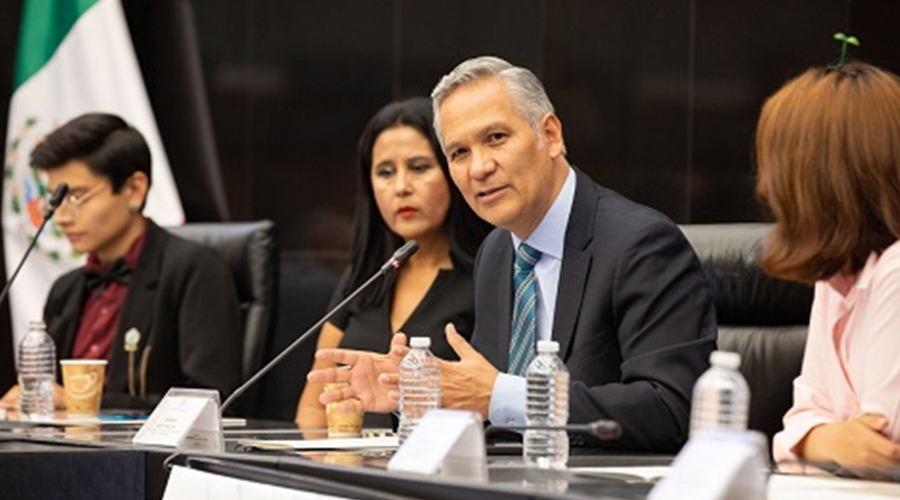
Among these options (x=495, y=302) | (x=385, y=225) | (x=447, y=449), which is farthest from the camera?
(x=385, y=225)

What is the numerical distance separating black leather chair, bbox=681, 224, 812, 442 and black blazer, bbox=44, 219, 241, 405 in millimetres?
1474

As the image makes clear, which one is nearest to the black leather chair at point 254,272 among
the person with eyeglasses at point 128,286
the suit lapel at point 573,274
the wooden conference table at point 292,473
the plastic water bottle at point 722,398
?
the person with eyeglasses at point 128,286

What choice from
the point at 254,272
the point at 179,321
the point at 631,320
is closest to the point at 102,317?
the point at 179,321

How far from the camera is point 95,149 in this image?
15.2 ft

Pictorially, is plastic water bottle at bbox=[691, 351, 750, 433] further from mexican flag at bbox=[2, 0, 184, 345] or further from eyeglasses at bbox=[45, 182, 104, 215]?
mexican flag at bbox=[2, 0, 184, 345]

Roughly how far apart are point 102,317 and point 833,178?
269 centimetres

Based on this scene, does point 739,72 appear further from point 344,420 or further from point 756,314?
point 344,420

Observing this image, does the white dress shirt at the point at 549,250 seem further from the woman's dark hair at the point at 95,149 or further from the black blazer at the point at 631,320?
the woman's dark hair at the point at 95,149

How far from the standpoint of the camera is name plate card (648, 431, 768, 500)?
164 centimetres

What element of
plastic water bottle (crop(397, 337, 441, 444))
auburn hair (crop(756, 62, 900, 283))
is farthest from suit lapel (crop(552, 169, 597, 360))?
auburn hair (crop(756, 62, 900, 283))

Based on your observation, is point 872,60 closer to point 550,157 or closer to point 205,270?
point 550,157

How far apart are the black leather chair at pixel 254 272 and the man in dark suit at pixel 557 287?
57.2 inches

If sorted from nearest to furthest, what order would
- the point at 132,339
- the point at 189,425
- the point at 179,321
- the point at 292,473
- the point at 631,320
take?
the point at 292,473, the point at 189,425, the point at 631,320, the point at 132,339, the point at 179,321

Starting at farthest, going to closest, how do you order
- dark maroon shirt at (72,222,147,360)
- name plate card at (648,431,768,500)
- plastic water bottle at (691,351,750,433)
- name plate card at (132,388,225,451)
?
dark maroon shirt at (72,222,147,360), name plate card at (132,388,225,451), plastic water bottle at (691,351,750,433), name plate card at (648,431,768,500)
